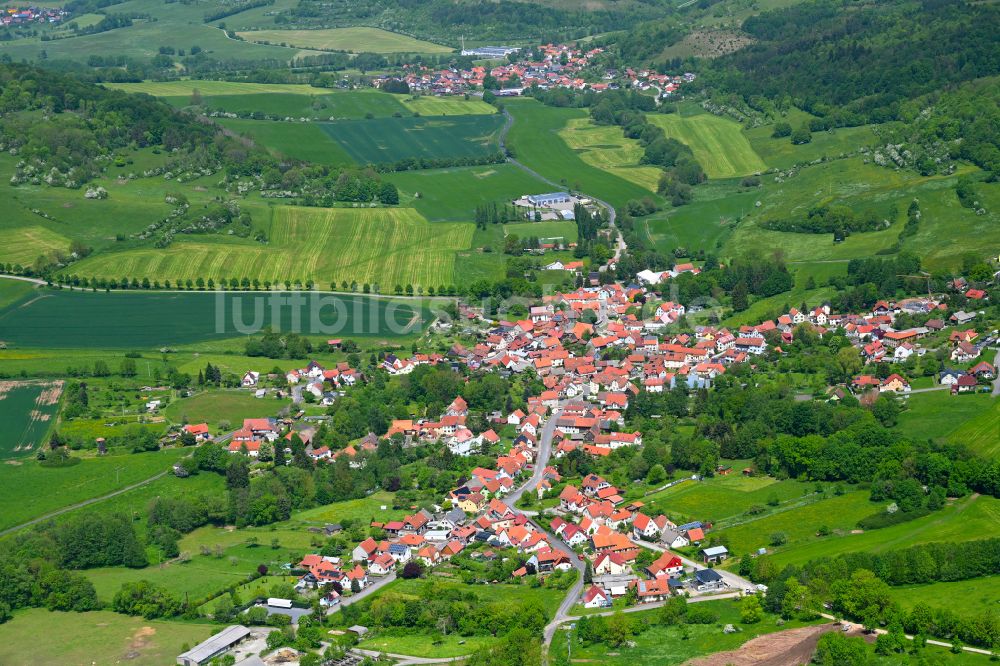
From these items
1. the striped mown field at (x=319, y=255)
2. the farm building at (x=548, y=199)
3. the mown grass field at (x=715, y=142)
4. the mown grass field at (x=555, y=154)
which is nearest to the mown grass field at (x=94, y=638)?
the striped mown field at (x=319, y=255)

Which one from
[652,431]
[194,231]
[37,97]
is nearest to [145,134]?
[37,97]

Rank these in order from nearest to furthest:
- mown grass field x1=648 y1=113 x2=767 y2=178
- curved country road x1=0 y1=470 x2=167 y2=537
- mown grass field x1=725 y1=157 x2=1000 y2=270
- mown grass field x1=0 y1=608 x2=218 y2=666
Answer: mown grass field x1=0 y1=608 x2=218 y2=666, curved country road x1=0 y1=470 x2=167 y2=537, mown grass field x1=725 y1=157 x2=1000 y2=270, mown grass field x1=648 y1=113 x2=767 y2=178

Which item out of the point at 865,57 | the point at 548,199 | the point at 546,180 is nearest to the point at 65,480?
the point at 548,199

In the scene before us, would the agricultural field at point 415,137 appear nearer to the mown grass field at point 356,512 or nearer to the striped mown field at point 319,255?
the striped mown field at point 319,255

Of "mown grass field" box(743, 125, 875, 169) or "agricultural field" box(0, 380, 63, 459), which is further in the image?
"mown grass field" box(743, 125, 875, 169)

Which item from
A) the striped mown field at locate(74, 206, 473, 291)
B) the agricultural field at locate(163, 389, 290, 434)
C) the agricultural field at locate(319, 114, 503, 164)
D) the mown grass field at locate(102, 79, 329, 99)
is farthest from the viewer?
the mown grass field at locate(102, 79, 329, 99)

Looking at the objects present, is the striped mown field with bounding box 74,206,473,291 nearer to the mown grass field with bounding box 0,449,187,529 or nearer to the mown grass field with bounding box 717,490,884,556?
the mown grass field with bounding box 0,449,187,529

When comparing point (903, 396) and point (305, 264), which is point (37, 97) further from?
point (903, 396)

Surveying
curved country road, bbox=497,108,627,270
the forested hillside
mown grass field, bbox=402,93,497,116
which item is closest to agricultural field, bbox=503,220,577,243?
curved country road, bbox=497,108,627,270
